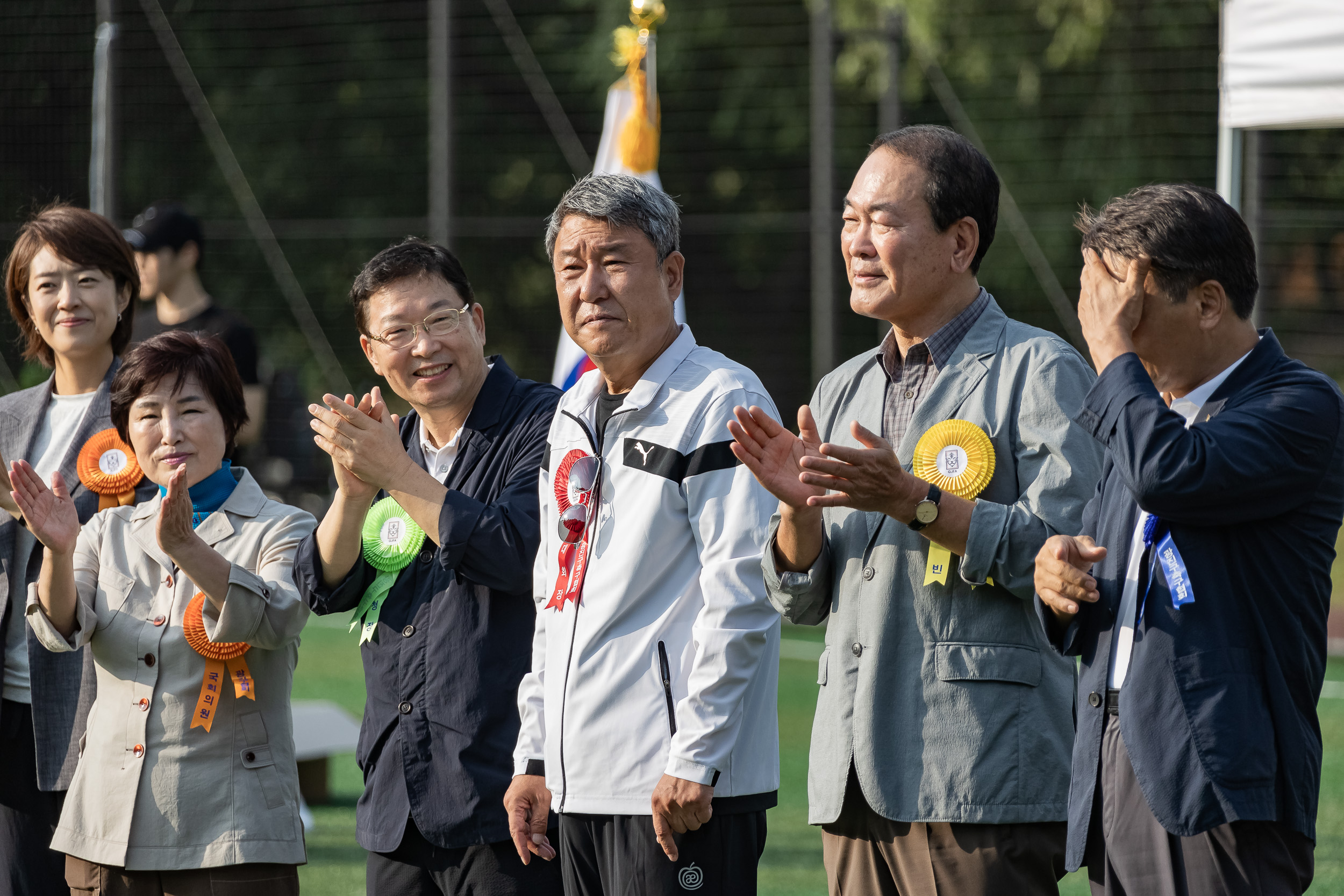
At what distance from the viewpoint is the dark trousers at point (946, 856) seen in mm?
2732

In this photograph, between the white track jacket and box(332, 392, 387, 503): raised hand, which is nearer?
the white track jacket

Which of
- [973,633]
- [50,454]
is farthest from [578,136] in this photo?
[973,633]

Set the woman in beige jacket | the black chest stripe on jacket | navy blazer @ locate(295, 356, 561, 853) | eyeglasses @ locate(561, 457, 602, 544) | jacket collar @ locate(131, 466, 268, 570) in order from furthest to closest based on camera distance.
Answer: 1. jacket collar @ locate(131, 466, 268, 570)
2. the woman in beige jacket
3. navy blazer @ locate(295, 356, 561, 853)
4. eyeglasses @ locate(561, 457, 602, 544)
5. the black chest stripe on jacket

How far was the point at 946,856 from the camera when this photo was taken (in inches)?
109

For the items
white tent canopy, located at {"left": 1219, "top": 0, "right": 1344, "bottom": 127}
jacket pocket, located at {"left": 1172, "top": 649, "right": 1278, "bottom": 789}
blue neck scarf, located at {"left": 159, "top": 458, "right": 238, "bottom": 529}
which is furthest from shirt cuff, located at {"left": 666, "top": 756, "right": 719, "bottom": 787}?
white tent canopy, located at {"left": 1219, "top": 0, "right": 1344, "bottom": 127}

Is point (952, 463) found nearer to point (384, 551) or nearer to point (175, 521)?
point (384, 551)

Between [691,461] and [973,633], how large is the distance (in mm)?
637

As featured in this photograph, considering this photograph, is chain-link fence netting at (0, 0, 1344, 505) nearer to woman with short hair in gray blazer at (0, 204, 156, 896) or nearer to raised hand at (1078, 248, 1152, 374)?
woman with short hair in gray blazer at (0, 204, 156, 896)

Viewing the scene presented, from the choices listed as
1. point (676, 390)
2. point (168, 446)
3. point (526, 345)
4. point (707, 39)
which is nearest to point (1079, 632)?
point (676, 390)

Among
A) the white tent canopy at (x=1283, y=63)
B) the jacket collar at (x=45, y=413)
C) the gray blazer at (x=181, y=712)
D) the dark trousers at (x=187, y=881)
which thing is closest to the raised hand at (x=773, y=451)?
the gray blazer at (x=181, y=712)

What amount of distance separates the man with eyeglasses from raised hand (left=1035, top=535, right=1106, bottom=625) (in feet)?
3.75

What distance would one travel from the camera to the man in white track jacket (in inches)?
111

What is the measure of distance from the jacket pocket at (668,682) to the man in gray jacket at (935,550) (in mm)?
250

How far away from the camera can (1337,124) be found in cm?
511
